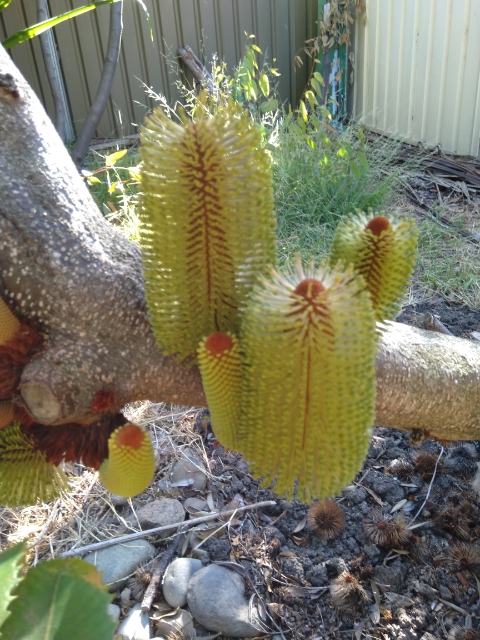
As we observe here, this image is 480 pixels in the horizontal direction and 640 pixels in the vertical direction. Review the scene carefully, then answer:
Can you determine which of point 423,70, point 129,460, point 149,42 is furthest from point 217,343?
point 149,42

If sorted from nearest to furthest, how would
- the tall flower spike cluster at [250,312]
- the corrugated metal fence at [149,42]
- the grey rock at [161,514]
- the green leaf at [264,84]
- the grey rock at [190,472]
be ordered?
the tall flower spike cluster at [250,312] < the grey rock at [161,514] < the grey rock at [190,472] < the green leaf at [264,84] < the corrugated metal fence at [149,42]

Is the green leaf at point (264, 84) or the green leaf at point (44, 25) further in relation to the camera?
the green leaf at point (264, 84)

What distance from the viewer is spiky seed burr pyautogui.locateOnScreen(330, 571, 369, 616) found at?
1256mm

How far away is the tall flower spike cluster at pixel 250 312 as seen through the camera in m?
0.52

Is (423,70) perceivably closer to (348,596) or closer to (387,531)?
(387,531)

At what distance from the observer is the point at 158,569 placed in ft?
4.54

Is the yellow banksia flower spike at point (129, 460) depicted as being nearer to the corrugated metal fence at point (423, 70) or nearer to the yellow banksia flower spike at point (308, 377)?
the yellow banksia flower spike at point (308, 377)

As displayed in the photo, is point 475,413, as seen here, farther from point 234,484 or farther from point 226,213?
point 234,484

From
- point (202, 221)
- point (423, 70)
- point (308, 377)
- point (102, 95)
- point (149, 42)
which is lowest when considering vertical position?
point (423, 70)

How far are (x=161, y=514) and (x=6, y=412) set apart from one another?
39.1 inches

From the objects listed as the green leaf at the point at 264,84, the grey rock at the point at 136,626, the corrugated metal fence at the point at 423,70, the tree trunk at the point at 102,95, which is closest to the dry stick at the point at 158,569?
the grey rock at the point at 136,626

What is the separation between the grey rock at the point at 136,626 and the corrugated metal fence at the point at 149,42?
142 inches

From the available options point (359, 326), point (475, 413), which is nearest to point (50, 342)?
point (359, 326)

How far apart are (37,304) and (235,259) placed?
252mm
